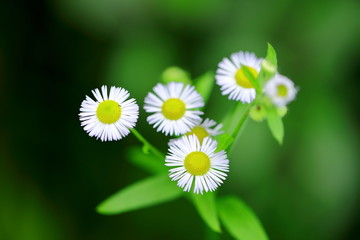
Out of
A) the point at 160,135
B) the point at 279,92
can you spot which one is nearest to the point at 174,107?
the point at 279,92

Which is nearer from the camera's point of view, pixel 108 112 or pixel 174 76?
pixel 108 112

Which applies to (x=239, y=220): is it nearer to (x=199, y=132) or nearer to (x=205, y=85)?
(x=199, y=132)

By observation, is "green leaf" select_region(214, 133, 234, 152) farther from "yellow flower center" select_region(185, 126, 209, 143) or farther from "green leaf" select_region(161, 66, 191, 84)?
"green leaf" select_region(161, 66, 191, 84)

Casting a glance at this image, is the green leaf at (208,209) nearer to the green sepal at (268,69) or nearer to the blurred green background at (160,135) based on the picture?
the green sepal at (268,69)

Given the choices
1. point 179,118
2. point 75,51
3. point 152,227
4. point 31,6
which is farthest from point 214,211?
point 31,6

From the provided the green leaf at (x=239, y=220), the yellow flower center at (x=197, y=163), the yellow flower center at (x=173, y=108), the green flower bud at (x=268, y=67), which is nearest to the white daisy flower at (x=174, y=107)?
the yellow flower center at (x=173, y=108)

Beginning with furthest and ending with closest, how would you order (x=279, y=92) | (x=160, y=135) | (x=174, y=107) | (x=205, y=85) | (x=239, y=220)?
1. (x=160, y=135)
2. (x=205, y=85)
3. (x=239, y=220)
4. (x=174, y=107)
5. (x=279, y=92)
